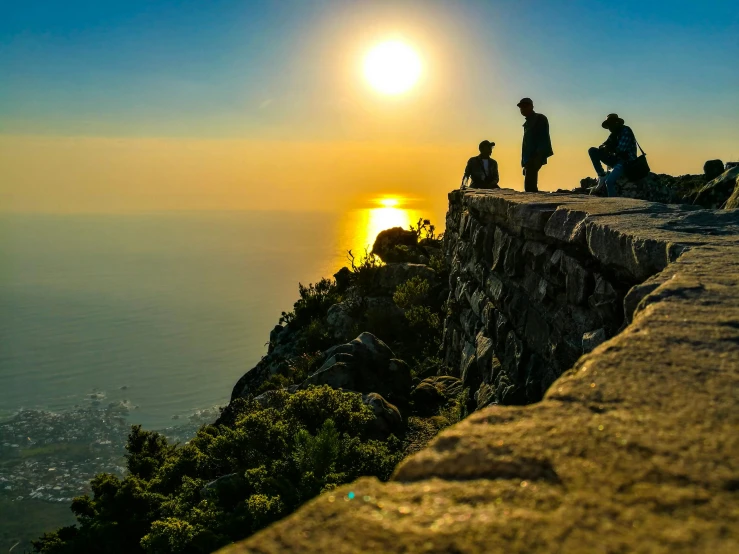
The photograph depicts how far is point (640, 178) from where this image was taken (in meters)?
10.0

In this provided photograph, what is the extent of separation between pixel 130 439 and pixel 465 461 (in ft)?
36.5

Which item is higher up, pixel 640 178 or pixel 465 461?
pixel 640 178

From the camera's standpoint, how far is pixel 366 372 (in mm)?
10617

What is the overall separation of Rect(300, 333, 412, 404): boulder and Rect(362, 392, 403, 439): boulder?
1018 millimetres

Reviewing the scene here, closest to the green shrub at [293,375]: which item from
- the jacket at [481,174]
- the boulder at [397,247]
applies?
the jacket at [481,174]

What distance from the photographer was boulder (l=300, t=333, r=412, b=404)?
33.4 feet

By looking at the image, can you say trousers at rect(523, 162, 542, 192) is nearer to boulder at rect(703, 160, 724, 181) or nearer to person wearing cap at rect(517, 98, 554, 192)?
person wearing cap at rect(517, 98, 554, 192)

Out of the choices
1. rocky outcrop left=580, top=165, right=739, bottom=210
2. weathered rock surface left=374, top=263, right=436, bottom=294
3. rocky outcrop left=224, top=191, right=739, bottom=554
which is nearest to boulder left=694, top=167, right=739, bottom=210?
rocky outcrop left=580, top=165, right=739, bottom=210

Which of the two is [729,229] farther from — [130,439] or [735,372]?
[130,439]

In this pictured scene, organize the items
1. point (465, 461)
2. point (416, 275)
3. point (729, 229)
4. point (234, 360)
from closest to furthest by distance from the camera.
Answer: point (465, 461), point (729, 229), point (416, 275), point (234, 360)

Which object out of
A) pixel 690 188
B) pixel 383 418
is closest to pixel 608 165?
pixel 690 188

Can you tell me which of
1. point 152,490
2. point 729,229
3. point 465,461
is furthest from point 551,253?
point 152,490

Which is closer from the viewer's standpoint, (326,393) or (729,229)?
(729,229)

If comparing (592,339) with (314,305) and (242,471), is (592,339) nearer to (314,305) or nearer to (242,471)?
(242,471)
